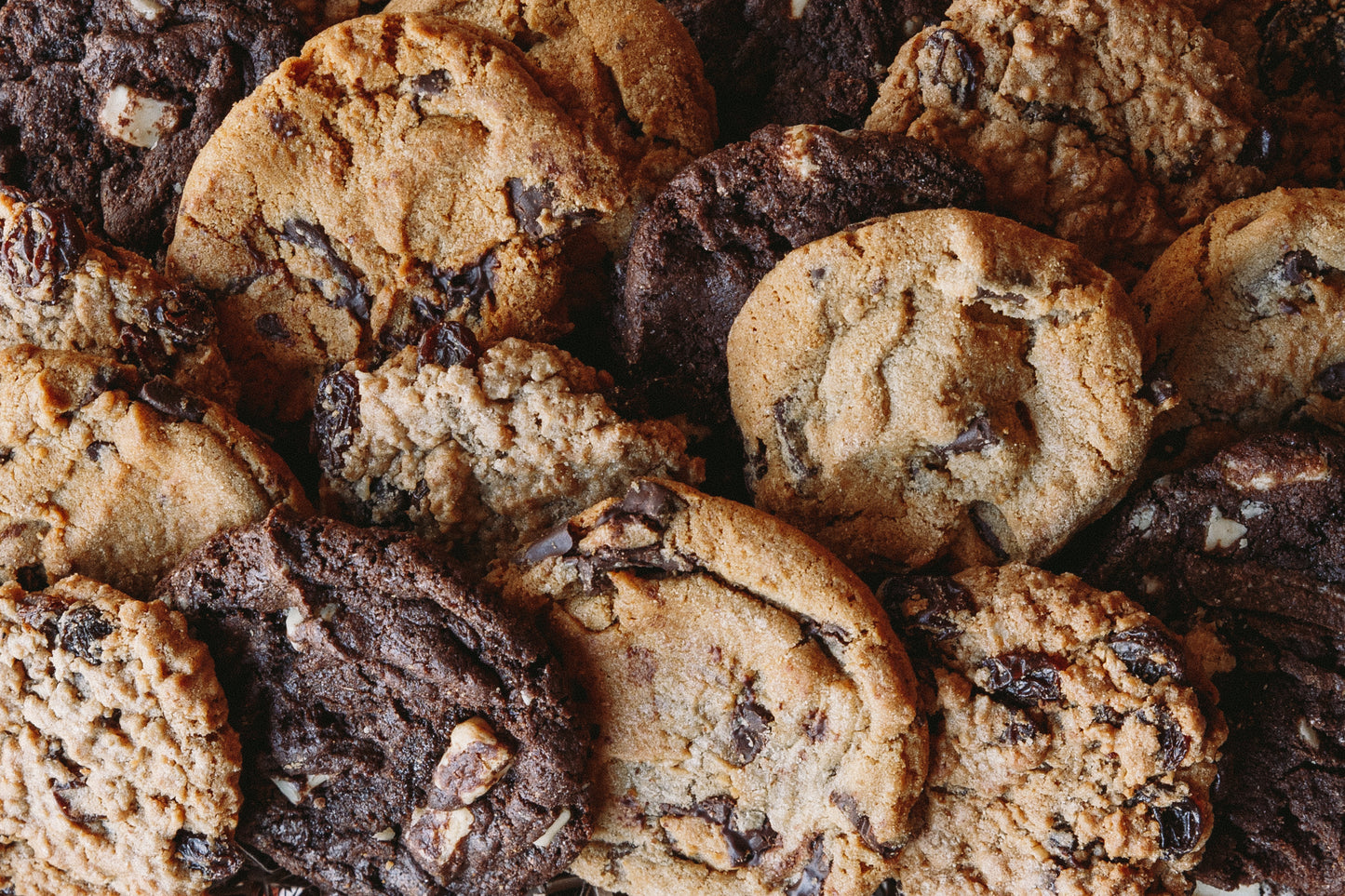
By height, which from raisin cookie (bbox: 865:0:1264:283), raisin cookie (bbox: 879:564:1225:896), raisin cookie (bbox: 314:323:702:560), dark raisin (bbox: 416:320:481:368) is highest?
raisin cookie (bbox: 865:0:1264:283)

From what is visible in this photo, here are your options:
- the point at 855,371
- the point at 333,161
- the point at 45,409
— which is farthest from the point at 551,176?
the point at 45,409

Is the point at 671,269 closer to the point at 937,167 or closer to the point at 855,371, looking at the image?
the point at 855,371

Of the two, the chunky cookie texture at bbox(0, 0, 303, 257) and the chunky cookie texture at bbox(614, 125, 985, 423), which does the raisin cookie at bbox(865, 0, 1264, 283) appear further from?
the chunky cookie texture at bbox(0, 0, 303, 257)

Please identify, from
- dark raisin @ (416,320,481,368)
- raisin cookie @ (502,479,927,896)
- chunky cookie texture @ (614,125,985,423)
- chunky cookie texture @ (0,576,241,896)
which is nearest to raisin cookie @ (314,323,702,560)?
dark raisin @ (416,320,481,368)

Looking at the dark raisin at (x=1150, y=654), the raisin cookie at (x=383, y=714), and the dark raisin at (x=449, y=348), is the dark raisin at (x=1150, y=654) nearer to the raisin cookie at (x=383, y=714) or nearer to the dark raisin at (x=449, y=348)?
A: the raisin cookie at (x=383, y=714)

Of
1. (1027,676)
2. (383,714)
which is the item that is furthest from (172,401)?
(1027,676)
